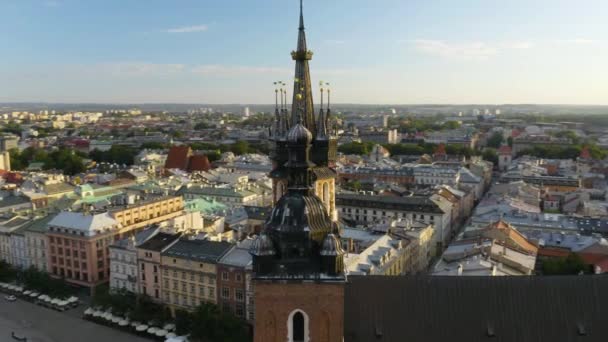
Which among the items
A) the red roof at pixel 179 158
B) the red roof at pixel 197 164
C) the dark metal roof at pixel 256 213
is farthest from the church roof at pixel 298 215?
the red roof at pixel 179 158

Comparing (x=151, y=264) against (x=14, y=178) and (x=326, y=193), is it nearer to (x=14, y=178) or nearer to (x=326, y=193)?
(x=326, y=193)

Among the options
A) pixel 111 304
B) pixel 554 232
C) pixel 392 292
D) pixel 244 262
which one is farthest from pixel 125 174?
pixel 392 292

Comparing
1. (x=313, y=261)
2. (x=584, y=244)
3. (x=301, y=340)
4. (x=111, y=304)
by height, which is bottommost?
(x=111, y=304)

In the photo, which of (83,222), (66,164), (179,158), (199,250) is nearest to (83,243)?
(83,222)

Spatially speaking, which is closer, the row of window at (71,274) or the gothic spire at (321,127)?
the gothic spire at (321,127)

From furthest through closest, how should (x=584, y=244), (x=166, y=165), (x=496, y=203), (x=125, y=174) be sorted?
1. (x=166, y=165)
2. (x=125, y=174)
3. (x=496, y=203)
4. (x=584, y=244)

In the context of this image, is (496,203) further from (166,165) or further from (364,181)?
(166,165)

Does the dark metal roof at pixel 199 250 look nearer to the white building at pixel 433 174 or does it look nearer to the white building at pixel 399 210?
the white building at pixel 399 210
